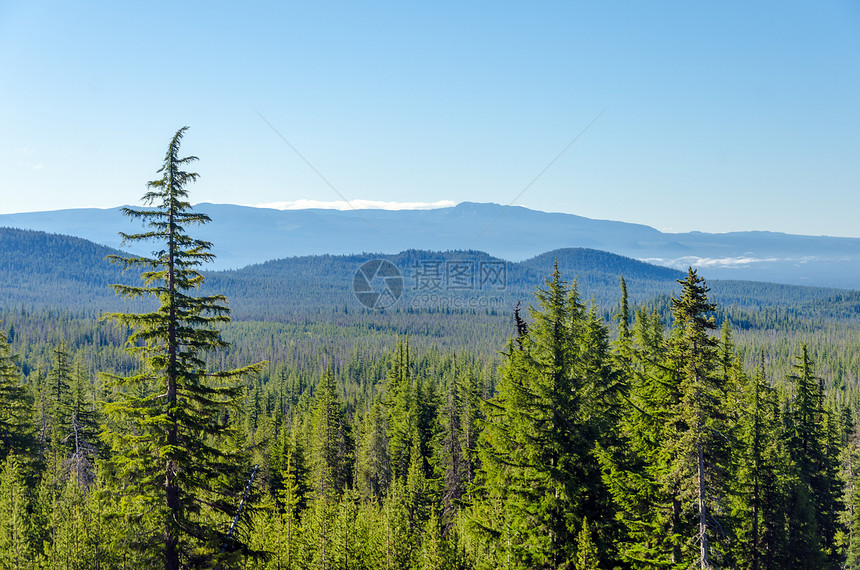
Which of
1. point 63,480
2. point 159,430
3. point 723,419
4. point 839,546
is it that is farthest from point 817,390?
point 63,480

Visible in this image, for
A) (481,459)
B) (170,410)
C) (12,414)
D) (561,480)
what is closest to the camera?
(170,410)

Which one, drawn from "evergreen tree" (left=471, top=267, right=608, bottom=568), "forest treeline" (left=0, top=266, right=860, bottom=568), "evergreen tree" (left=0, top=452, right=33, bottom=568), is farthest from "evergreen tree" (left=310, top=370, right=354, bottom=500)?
"evergreen tree" (left=471, top=267, right=608, bottom=568)

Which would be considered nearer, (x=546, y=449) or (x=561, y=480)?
(x=561, y=480)

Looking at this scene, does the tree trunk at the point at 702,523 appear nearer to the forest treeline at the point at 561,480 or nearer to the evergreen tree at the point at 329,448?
the forest treeline at the point at 561,480

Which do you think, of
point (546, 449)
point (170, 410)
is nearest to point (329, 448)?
point (546, 449)

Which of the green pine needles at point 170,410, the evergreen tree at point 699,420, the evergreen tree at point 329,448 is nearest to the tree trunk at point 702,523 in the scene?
the evergreen tree at point 699,420

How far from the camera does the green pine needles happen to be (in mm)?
16156

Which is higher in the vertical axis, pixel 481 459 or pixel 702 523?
pixel 481 459

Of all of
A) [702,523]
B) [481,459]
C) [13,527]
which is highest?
[481,459]

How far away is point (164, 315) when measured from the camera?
1652 centimetres

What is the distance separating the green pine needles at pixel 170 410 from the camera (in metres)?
16.2

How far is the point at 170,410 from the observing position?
53.5ft

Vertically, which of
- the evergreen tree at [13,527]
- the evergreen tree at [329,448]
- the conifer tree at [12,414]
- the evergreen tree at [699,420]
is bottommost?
the evergreen tree at [329,448]

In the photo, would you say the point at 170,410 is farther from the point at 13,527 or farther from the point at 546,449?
the point at 13,527
